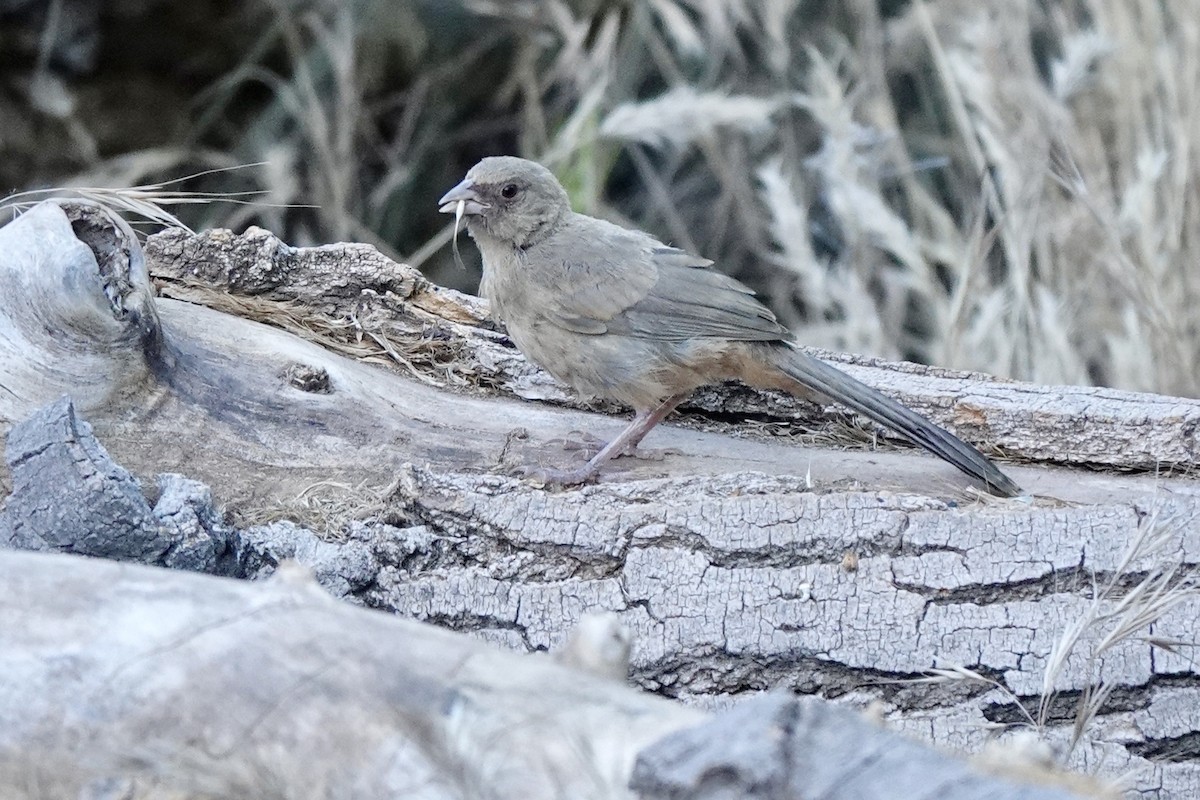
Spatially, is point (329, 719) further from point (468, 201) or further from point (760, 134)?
point (760, 134)

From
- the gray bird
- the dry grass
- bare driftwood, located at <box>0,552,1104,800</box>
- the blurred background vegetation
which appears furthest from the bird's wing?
bare driftwood, located at <box>0,552,1104,800</box>

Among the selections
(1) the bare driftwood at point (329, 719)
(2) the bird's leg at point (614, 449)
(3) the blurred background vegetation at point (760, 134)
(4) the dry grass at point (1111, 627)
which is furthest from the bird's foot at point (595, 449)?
(1) the bare driftwood at point (329, 719)

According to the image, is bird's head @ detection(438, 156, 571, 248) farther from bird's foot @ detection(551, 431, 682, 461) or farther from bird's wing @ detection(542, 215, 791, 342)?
bird's foot @ detection(551, 431, 682, 461)

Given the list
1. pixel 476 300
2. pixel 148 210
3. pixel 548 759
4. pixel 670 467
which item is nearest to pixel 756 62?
pixel 476 300

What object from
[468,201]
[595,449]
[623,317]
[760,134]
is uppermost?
[760,134]

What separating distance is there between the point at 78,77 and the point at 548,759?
6115 mm

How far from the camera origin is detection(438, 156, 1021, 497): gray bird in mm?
3650

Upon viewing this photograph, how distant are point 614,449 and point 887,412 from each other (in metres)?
0.74

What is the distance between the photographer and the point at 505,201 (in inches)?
169

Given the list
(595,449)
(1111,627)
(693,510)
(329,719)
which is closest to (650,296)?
(595,449)

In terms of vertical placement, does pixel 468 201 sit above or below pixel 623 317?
above

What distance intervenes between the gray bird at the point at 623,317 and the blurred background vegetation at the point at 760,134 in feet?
1.48

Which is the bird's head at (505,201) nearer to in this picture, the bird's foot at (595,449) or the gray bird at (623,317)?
the gray bird at (623,317)

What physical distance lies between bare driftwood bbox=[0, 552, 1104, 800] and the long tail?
172 cm
